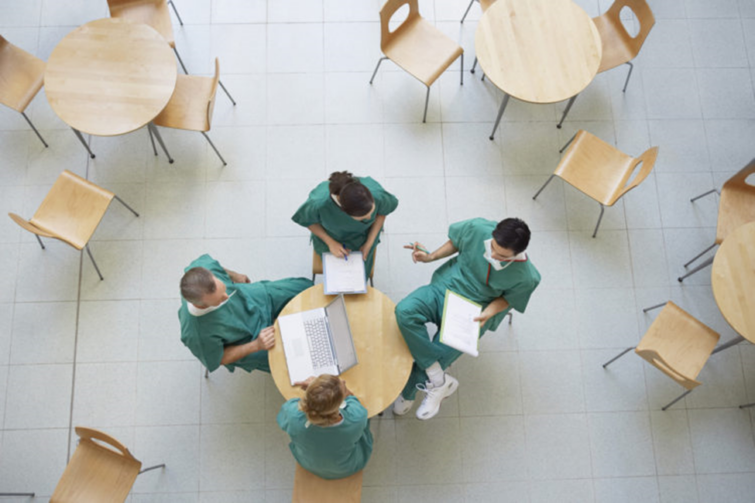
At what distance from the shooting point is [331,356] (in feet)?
10.7

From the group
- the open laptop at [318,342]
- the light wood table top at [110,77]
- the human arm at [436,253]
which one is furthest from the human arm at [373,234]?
the light wood table top at [110,77]

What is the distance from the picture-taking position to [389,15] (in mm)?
4199

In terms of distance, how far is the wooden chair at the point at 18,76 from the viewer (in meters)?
4.18

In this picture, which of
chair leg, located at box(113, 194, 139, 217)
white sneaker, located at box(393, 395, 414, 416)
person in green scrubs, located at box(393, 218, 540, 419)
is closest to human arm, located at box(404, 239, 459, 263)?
person in green scrubs, located at box(393, 218, 540, 419)

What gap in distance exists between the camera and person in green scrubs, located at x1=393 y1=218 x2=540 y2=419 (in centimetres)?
331

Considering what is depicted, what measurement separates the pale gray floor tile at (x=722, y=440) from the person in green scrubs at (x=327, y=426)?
2.49 metres

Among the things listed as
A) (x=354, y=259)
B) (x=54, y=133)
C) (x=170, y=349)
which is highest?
(x=54, y=133)

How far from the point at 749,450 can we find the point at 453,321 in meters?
2.43

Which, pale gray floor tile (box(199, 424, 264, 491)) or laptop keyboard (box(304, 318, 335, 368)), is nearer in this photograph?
laptop keyboard (box(304, 318, 335, 368))

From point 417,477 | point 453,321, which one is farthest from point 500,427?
point 453,321

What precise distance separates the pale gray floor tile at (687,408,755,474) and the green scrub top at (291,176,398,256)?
268cm

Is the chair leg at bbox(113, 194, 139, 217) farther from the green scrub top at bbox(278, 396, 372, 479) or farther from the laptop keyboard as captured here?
the green scrub top at bbox(278, 396, 372, 479)

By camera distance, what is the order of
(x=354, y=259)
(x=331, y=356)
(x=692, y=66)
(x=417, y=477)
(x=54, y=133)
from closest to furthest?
(x=331, y=356) < (x=354, y=259) < (x=417, y=477) < (x=54, y=133) < (x=692, y=66)

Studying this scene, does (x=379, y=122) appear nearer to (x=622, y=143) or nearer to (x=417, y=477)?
(x=622, y=143)
